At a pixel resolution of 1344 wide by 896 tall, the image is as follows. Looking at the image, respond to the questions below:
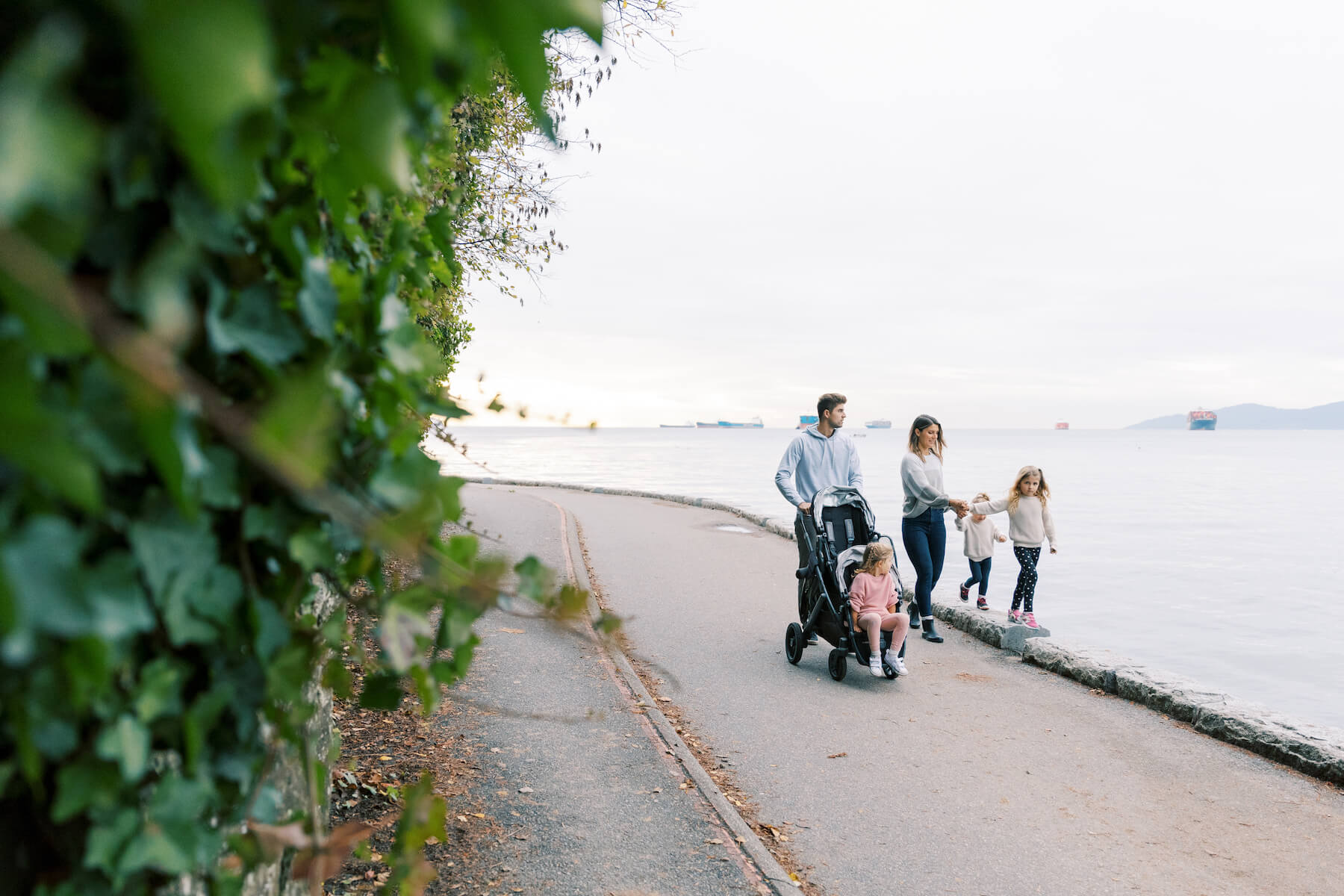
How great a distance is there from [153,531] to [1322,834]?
6.12 meters

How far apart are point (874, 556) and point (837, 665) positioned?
102 centimetres

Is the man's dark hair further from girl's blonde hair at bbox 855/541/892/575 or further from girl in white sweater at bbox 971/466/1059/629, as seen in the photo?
girl in white sweater at bbox 971/466/1059/629

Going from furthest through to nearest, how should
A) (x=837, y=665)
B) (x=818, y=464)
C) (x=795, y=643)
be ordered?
(x=818, y=464) < (x=795, y=643) < (x=837, y=665)

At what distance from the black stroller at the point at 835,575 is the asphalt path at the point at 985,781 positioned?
28cm

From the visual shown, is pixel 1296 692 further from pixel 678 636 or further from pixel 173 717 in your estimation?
pixel 173 717

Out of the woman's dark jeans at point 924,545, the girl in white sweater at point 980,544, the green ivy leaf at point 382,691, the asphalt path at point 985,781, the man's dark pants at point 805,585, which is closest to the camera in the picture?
the green ivy leaf at point 382,691

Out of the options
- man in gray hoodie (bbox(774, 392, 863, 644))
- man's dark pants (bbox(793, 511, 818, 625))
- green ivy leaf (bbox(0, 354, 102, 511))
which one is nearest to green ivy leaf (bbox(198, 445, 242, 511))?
green ivy leaf (bbox(0, 354, 102, 511))

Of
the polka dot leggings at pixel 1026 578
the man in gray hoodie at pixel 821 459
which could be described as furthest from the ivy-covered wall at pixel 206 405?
the polka dot leggings at pixel 1026 578

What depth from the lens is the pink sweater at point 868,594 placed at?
6.98 meters

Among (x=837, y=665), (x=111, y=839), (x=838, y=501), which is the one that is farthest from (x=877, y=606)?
(x=111, y=839)

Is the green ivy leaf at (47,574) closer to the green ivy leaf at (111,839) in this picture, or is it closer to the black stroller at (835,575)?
the green ivy leaf at (111,839)

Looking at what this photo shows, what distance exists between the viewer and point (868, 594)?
23.0 ft

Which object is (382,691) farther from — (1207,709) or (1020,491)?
(1020,491)

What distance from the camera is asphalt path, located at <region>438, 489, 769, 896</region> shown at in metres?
3.92
